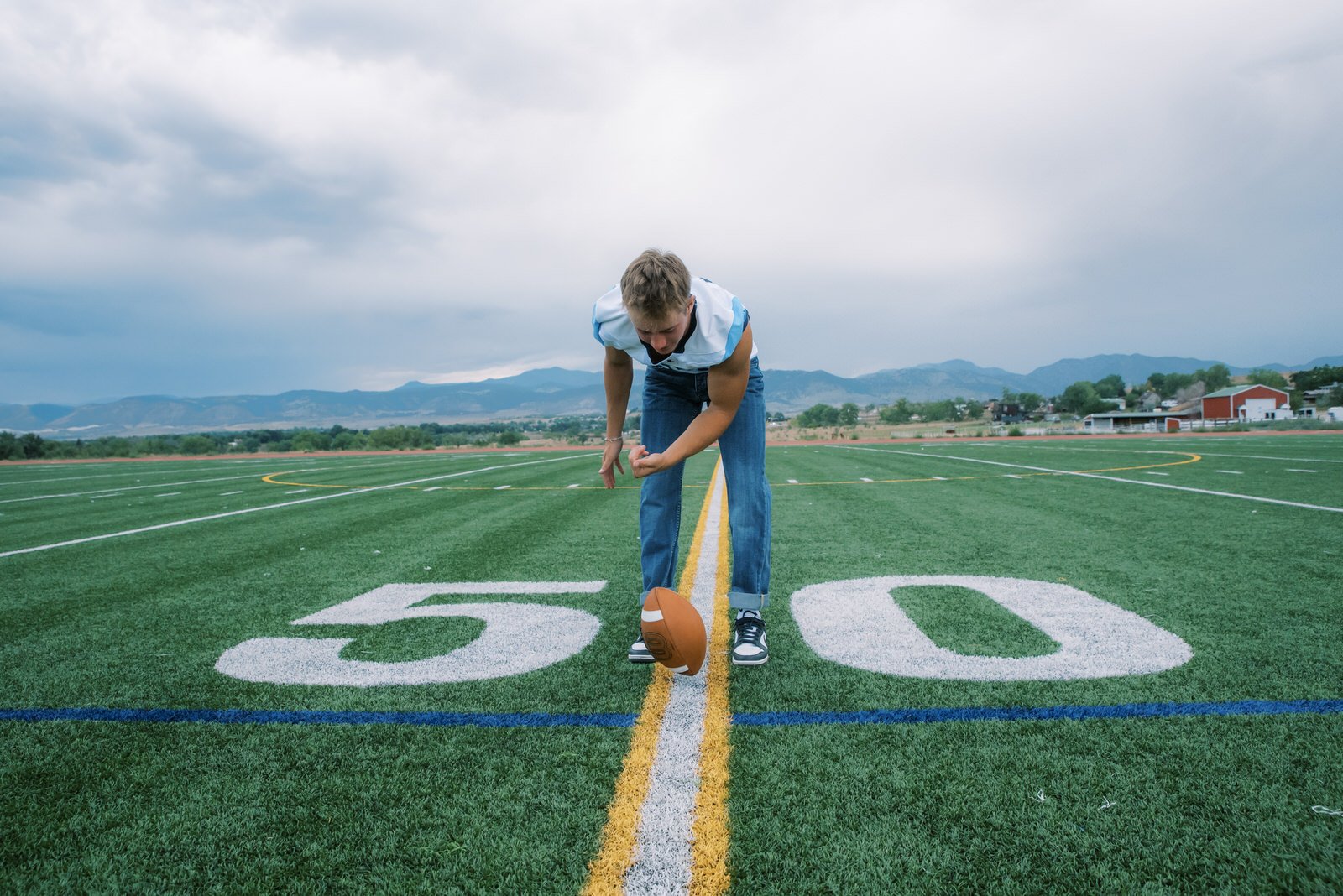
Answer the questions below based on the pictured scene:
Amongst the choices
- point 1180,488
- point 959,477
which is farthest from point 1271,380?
point 1180,488

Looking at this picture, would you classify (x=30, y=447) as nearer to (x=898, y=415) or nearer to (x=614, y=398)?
(x=614, y=398)

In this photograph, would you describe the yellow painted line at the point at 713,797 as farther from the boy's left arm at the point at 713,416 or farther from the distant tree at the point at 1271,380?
the distant tree at the point at 1271,380

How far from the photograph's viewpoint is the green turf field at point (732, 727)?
1.60 meters

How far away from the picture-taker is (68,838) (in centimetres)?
172

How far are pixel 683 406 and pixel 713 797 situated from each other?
1750 mm

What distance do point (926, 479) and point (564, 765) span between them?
11.0m

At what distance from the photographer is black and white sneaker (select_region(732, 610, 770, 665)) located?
2861mm

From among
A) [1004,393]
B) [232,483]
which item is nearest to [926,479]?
[232,483]

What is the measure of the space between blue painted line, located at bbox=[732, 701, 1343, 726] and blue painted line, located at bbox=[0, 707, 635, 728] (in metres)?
0.57

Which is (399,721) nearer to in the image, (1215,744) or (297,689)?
(297,689)

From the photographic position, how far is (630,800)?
1.87 metres

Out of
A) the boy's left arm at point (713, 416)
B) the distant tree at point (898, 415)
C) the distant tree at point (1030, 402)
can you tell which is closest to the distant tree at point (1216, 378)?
the distant tree at point (1030, 402)

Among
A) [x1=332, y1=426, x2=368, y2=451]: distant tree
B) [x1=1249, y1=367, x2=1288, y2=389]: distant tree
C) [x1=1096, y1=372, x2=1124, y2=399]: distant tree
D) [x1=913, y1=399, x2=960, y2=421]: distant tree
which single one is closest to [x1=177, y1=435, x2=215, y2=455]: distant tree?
[x1=332, y1=426, x2=368, y2=451]: distant tree

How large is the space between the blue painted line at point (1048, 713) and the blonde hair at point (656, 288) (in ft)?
4.73
